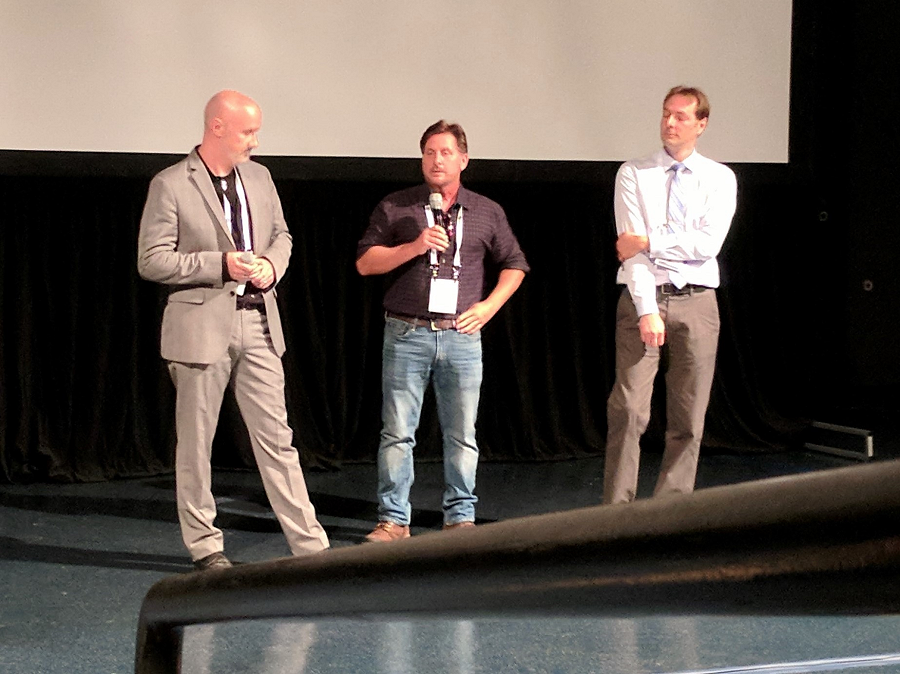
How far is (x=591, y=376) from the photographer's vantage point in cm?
620

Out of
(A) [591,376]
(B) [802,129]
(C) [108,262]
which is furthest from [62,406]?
(B) [802,129]

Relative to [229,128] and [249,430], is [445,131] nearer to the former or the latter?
[229,128]

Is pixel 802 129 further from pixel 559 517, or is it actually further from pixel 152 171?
pixel 559 517

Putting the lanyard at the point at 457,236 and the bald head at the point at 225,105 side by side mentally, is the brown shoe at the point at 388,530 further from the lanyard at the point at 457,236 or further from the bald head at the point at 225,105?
the bald head at the point at 225,105

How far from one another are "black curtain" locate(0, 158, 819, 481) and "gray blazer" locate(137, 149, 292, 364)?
149 cm

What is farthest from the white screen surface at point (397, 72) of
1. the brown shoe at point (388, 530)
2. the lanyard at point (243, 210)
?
the brown shoe at point (388, 530)

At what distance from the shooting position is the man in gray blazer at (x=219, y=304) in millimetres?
3832

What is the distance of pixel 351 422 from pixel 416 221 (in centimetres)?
184

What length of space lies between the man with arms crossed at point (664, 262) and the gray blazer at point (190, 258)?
50.3 inches

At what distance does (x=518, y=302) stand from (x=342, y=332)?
93 centimetres

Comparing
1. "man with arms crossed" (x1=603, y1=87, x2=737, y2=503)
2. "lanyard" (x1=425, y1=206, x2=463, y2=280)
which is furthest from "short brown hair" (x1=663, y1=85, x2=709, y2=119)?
"lanyard" (x1=425, y1=206, x2=463, y2=280)

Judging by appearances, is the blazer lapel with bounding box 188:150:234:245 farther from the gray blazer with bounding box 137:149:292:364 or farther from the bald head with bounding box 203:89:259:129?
the bald head with bounding box 203:89:259:129

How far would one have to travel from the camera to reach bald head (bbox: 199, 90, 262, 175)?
150 inches

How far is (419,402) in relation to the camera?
14.6 ft
